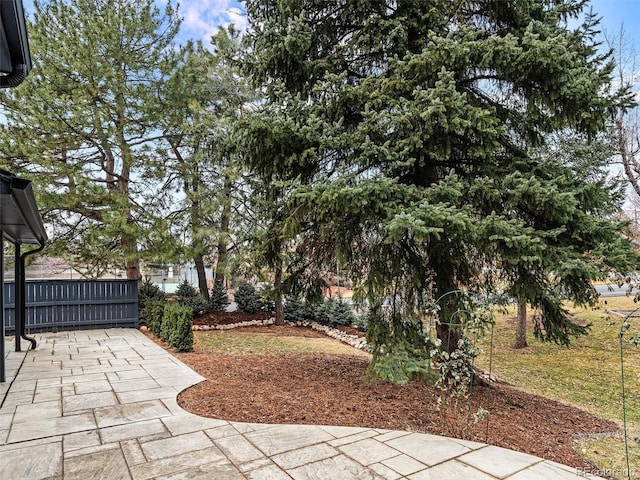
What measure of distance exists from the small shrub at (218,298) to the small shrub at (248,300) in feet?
1.48

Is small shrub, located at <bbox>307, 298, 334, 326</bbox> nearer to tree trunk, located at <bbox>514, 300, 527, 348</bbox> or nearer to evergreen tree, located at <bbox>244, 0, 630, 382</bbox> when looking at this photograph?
tree trunk, located at <bbox>514, 300, 527, 348</bbox>

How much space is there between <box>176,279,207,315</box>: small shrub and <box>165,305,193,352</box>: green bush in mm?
3875

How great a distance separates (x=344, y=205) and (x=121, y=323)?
748cm

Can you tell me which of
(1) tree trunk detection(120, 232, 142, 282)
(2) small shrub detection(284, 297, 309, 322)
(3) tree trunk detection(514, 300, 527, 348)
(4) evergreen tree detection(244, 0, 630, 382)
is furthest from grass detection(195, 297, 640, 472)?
(2) small shrub detection(284, 297, 309, 322)

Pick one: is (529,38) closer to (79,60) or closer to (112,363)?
(112,363)

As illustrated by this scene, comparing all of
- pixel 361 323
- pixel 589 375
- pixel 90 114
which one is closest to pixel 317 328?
pixel 361 323

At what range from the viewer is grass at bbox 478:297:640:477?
3.95 m

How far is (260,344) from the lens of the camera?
8234 mm

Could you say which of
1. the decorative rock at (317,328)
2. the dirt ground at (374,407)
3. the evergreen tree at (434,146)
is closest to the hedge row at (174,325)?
the dirt ground at (374,407)

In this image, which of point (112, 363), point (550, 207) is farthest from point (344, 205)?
point (112, 363)

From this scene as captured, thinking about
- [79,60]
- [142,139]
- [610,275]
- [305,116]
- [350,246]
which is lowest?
[610,275]

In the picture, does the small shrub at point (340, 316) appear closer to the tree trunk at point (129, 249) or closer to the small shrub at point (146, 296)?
the small shrub at point (146, 296)

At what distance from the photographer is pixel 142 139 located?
919cm

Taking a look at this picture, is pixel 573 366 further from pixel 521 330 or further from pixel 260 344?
pixel 260 344
